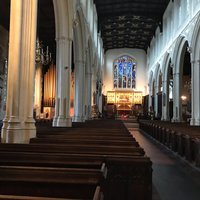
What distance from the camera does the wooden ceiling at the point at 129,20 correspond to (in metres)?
22.7

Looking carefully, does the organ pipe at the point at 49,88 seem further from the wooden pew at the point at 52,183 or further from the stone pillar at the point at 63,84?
the wooden pew at the point at 52,183

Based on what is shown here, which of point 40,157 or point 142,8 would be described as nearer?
point 40,157

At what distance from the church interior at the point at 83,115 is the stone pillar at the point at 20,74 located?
0.07 ft

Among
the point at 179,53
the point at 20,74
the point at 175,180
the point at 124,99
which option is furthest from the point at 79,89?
the point at 124,99

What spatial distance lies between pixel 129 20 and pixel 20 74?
2188cm

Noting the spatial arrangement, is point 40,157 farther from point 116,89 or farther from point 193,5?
point 116,89

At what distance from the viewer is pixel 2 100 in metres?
15.2

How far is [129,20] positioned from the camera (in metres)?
26.2

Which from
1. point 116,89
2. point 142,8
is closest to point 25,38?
point 142,8

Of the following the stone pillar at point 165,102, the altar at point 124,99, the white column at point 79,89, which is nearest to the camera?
the white column at point 79,89

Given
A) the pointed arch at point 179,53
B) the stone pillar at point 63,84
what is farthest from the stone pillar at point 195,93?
the stone pillar at point 63,84

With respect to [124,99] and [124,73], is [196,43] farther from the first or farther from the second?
[124,73]

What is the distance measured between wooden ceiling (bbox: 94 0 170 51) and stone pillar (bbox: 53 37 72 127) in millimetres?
12277

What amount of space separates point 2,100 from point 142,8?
1394 cm
